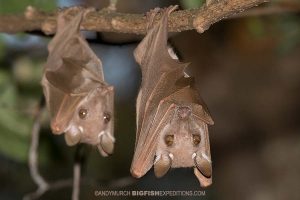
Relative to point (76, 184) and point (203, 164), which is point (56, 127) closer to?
point (76, 184)

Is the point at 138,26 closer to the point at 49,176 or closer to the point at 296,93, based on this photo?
the point at 296,93

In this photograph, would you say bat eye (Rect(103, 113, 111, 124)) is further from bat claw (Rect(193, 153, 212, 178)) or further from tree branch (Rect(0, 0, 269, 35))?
bat claw (Rect(193, 153, 212, 178))

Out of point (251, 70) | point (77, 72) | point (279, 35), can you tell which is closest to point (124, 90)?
point (251, 70)

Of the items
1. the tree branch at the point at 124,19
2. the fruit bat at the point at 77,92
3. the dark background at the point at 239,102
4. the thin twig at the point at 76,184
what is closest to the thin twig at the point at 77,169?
the thin twig at the point at 76,184

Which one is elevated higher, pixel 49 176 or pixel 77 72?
pixel 77 72

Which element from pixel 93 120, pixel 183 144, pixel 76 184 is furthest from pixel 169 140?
pixel 76 184

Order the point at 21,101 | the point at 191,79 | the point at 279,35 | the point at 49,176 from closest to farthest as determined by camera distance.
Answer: the point at 191,79 → the point at 21,101 → the point at 279,35 → the point at 49,176

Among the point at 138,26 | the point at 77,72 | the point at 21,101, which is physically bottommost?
the point at 21,101
